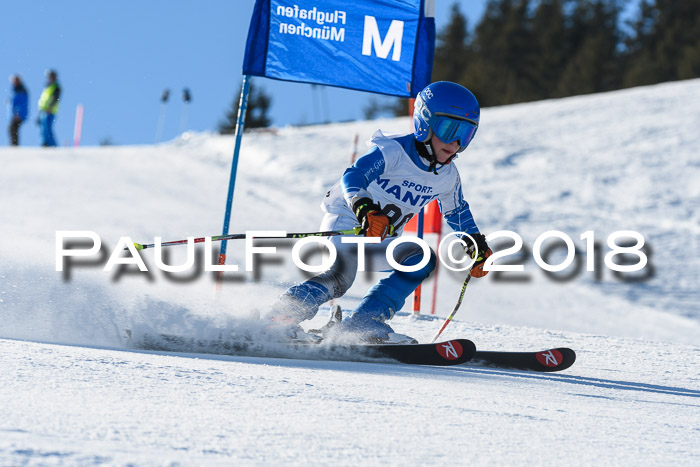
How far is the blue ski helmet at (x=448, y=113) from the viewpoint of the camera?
3.68 meters

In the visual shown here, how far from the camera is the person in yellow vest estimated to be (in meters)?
15.4

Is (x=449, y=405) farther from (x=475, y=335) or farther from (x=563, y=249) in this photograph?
(x=563, y=249)

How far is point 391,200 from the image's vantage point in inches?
153

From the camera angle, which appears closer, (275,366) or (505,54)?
(275,366)

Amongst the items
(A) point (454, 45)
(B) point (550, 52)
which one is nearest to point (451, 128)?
(B) point (550, 52)

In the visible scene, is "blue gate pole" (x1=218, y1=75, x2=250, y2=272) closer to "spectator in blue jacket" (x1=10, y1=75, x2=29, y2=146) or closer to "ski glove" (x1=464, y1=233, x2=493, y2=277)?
"ski glove" (x1=464, y1=233, x2=493, y2=277)

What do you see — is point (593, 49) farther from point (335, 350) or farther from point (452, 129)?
point (335, 350)

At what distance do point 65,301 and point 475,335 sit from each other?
8.23ft

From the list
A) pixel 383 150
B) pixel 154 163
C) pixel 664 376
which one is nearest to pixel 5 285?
pixel 383 150

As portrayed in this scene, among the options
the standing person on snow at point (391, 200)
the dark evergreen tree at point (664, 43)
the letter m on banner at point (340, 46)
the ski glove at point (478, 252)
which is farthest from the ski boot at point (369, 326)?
the dark evergreen tree at point (664, 43)

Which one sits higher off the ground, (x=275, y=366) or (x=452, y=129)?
(x=452, y=129)

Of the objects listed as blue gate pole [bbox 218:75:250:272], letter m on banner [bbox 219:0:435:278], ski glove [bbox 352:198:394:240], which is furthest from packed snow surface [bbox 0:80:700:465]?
letter m on banner [bbox 219:0:435:278]

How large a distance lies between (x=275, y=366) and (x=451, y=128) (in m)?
1.45

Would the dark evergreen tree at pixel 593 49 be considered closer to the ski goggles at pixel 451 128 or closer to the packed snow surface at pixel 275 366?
the packed snow surface at pixel 275 366
